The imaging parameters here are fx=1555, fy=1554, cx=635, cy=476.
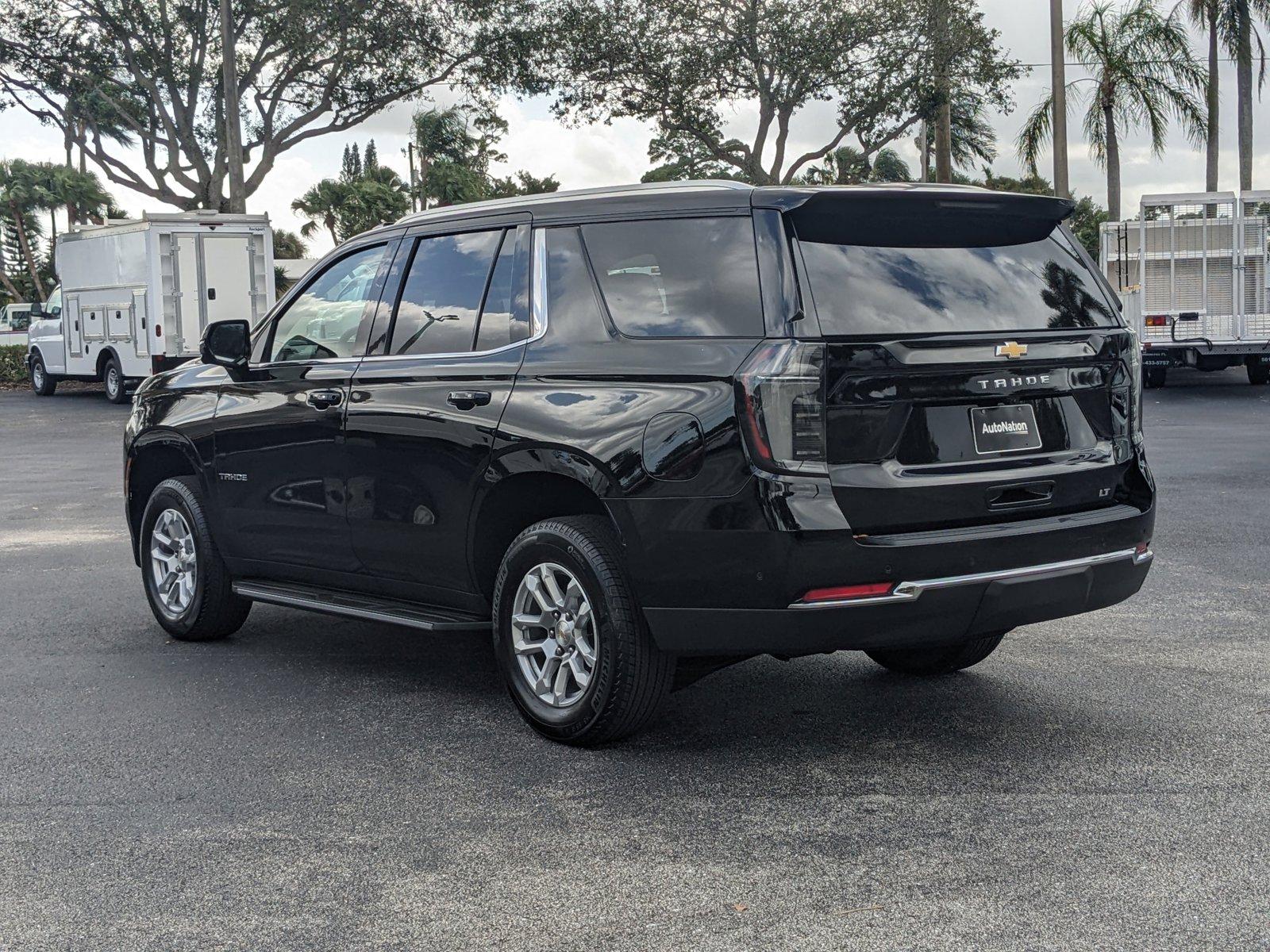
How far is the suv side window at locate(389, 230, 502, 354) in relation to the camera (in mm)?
5836

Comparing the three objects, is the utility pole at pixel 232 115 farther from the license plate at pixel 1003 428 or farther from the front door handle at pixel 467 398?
the license plate at pixel 1003 428

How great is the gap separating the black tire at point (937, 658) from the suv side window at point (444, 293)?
2077 mm

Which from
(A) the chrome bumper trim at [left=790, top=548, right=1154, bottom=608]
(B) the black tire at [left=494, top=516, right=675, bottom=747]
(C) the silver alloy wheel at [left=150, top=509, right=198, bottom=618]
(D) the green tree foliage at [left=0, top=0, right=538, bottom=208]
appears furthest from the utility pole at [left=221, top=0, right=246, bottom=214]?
(A) the chrome bumper trim at [left=790, top=548, right=1154, bottom=608]

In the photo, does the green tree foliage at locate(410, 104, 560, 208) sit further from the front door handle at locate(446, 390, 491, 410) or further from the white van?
the front door handle at locate(446, 390, 491, 410)

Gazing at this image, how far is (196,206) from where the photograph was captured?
34844mm

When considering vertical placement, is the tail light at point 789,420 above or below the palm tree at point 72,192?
below

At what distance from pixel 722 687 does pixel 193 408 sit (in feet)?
9.32

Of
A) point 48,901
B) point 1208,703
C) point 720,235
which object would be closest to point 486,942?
point 48,901

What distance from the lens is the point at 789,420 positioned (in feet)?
15.3

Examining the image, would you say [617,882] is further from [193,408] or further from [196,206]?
[196,206]

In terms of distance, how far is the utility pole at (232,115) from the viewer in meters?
28.8

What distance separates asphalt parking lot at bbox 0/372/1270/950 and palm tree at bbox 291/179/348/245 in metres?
66.5

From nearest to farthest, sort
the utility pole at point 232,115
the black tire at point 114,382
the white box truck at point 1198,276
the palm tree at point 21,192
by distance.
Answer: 1. the white box truck at point 1198,276
2. the black tire at point 114,382
3. the utility pole at point 232,115
4. the palm tree at point 21,192

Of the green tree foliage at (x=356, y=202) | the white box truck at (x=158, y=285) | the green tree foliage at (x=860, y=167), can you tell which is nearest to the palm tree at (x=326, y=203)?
the green tree foliage at (x=356, y=202)
